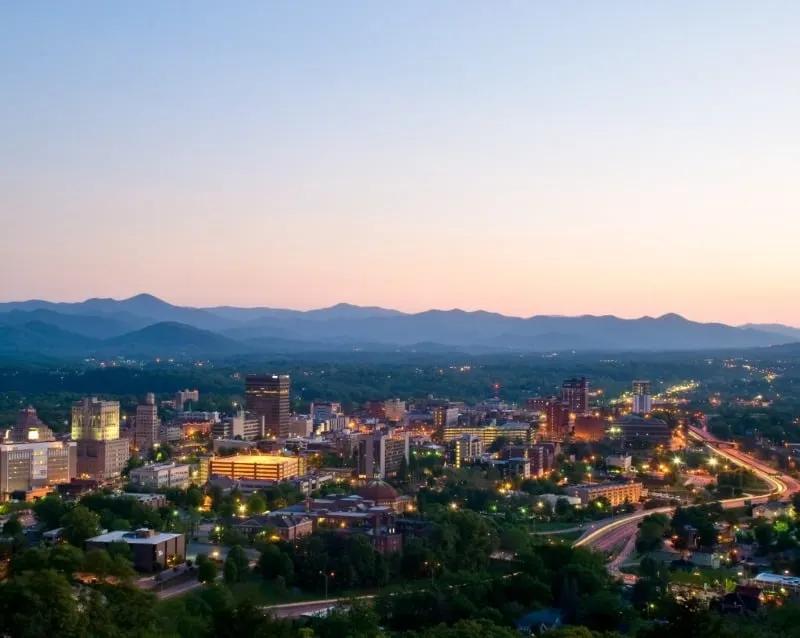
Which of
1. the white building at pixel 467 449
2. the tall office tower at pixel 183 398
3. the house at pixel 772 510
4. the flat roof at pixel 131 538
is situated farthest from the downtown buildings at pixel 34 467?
the tall office tower at pixel 183 398

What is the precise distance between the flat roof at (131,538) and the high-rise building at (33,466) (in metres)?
10.8

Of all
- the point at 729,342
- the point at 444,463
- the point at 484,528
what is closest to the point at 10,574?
the point at 484,528

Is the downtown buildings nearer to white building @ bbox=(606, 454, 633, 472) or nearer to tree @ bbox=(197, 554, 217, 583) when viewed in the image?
tree @ bbox=(197, 554, 217, 583)

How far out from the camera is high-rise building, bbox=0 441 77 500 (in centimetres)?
2926

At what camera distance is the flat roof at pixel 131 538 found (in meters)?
18.1

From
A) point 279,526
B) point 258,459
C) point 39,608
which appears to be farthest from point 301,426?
point 39,608

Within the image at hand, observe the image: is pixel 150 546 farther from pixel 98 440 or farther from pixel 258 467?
pixel 98 440

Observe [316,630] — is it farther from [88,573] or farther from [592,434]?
[592,434]

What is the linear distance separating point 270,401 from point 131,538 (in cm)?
2692

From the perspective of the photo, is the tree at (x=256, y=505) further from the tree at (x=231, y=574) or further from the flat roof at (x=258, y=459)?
the tree at (x=231, y=574)

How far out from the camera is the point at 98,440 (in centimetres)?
3391

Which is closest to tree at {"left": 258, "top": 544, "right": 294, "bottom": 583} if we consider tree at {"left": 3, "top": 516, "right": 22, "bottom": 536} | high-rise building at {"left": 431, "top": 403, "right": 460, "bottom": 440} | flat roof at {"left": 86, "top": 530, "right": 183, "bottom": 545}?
flat roof at {"left": 86, "top": 530, "right": 183, "bottom": 545}

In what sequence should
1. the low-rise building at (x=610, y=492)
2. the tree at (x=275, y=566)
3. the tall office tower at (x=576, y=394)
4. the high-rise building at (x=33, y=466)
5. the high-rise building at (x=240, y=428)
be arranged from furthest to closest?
the tall office tower at (x=576, y=394), the high-rise building at (x=240, y=428), the high-rise building at (x=33, y=466), the low-rise building at (x=610, y=492), the tree at (x=275, y=566)

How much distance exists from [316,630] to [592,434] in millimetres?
29455
